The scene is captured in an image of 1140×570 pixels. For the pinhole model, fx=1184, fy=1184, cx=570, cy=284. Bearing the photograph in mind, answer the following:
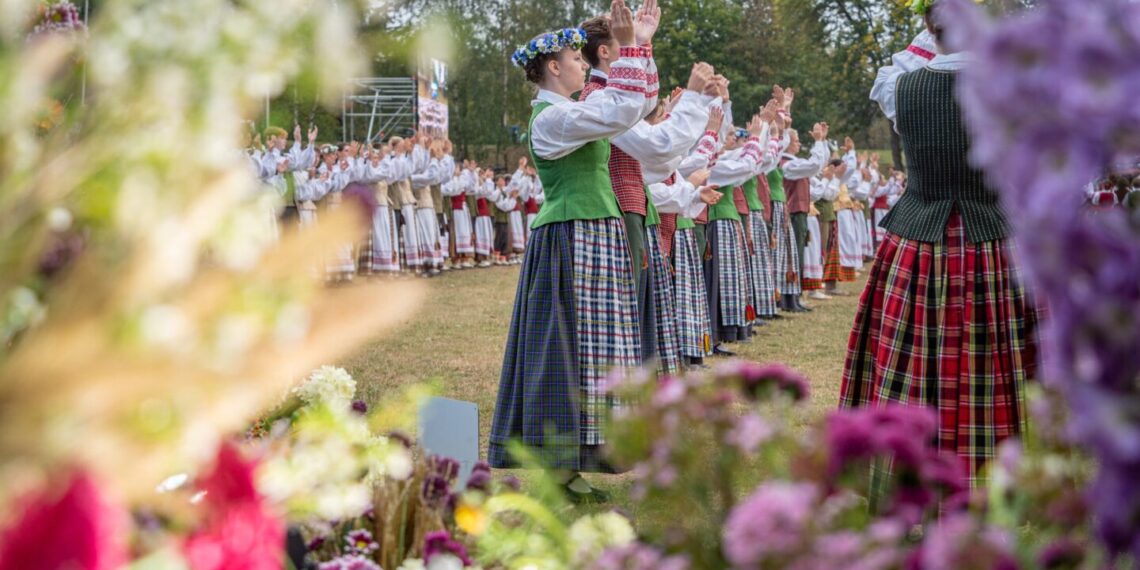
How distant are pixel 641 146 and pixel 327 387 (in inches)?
87.0

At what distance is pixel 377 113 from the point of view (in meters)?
30.3

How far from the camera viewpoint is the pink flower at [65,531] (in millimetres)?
601

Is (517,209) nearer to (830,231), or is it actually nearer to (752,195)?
(830,231)

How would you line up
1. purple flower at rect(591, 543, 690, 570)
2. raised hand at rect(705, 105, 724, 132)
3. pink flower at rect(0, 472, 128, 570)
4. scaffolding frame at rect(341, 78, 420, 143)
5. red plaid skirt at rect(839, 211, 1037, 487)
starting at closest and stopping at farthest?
pink flower at rect(0, 472, 128, 570)
purple flower at rect(591, 543, 690, 570)
red plaid skirt at rect(839, 211, 1037, 487)
raised hand at rect(705, 105, 724, 132)
scaffolding frame at rect(341, 78, 420, 143)

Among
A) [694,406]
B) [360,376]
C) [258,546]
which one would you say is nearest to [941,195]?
[694,406]

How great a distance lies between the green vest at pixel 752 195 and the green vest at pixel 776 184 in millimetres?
566

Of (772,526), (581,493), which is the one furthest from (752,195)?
(772,526)

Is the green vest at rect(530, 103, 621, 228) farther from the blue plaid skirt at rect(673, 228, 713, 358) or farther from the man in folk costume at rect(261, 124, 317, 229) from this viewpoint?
the man in folk costume at rect(261, 124, 317, 229)

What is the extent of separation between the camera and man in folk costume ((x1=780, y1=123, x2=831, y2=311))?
461 inches

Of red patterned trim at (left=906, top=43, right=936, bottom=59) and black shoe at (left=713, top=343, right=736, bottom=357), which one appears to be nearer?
red patterned trim at (left=906, top=43, right=936, bottom=59)

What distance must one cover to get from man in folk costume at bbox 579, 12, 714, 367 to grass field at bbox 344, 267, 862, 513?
0.78 metres

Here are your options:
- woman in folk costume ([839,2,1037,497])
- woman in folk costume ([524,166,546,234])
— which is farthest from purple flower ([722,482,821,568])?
woman in folk costume ([524,166,546,234])

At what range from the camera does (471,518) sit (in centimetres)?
163

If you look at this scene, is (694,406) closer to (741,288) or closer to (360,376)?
(360,376)
